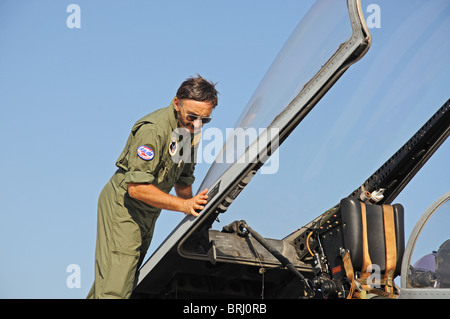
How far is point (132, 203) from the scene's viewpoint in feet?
13.9

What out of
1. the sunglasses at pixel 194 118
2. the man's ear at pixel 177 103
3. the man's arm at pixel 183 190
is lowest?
the man's arm at pixel 183 190

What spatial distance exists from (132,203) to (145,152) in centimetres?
46

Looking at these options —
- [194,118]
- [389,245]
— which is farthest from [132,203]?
[389,245]

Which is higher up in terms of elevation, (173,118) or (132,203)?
(173,118)

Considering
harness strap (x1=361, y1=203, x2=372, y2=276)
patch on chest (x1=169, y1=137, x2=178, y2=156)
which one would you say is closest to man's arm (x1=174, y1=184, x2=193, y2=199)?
patch on chest (x1=169, y1=137, x2=178, y2=156)

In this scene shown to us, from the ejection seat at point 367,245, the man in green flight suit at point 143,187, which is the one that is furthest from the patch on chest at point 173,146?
the ejection seat at point 367,245

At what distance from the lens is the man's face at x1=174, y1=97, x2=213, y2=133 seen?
4156 millimetres

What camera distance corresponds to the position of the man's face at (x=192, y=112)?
416cm

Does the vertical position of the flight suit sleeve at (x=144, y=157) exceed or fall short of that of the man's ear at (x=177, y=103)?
it falls short

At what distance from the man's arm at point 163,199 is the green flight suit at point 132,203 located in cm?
7

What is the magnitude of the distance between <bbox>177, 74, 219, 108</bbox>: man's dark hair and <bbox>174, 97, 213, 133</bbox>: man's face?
0.03 m

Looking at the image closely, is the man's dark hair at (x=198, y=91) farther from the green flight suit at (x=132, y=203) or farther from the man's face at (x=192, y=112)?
the green flight suit at (x=132, y=203)

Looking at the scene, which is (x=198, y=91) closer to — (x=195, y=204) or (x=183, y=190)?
(x=195, y=204)
